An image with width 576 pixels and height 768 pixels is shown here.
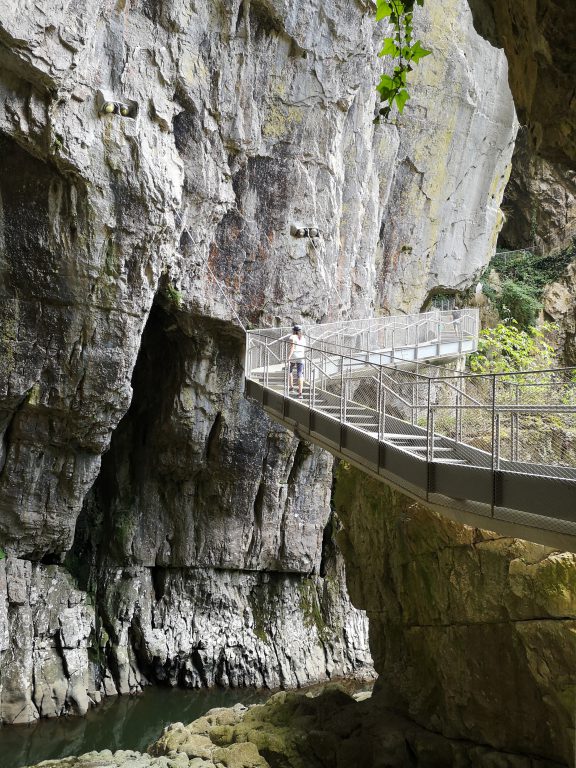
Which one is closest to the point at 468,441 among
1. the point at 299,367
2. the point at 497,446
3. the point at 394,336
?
the point at 497,446

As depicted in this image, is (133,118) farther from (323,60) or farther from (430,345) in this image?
(430,345)

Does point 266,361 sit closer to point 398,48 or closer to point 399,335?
point 399,335

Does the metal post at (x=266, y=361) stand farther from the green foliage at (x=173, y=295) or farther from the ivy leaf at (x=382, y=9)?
the ivy leaf at (x=382, y=9)

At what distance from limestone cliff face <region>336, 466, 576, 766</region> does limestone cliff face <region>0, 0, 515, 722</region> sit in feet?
17.9

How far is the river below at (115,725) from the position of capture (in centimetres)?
1409

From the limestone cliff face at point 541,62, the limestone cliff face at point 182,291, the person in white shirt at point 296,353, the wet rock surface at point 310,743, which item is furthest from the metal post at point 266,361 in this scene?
the limestone cliff face at point 541,62

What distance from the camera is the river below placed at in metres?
14.1

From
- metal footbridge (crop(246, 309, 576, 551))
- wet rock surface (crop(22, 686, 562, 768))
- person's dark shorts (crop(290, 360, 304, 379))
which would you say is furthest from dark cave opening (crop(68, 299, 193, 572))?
wet rock surface (crop(22, 686, 562, 768))

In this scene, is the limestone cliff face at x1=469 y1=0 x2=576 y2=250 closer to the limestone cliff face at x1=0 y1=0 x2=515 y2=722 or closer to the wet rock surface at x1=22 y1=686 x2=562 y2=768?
the wet rock surface at x1=22 y1=686 x2=562 y2=768

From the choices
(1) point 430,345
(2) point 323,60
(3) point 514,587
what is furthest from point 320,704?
(2) point 323,60

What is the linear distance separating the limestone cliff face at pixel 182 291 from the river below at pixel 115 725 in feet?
1.33

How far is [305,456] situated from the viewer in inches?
749

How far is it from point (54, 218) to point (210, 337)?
15.0ft

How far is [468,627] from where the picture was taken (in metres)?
9.84
